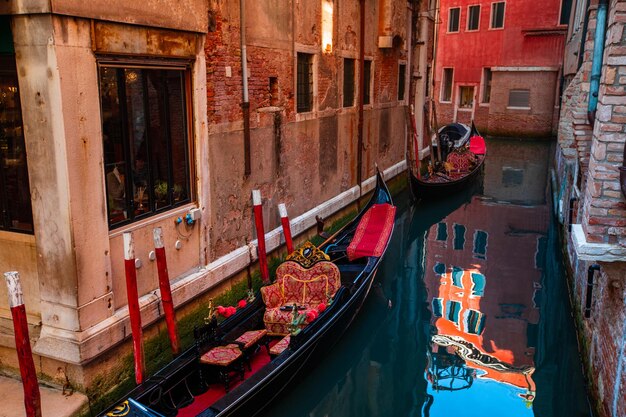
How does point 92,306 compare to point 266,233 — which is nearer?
point 92,306

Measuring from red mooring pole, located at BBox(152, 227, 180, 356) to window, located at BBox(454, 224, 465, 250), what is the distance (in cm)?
516

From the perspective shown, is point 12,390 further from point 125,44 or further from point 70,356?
point 125,44

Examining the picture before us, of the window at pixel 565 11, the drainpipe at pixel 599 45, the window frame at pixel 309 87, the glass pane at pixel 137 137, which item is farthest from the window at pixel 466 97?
the glass pane at pixel 137 137

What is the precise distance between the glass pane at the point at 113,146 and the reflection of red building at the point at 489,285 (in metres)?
3.07

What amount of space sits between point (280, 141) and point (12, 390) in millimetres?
3266

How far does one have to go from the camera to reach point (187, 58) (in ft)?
13.4

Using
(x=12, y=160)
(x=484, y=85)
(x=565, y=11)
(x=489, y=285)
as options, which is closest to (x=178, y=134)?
(x=12, y=160)

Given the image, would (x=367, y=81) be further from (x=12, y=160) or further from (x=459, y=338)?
(x=12, y=160)

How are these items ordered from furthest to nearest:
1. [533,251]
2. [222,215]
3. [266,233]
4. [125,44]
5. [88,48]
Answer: [533,251]
[266,233]
[222,215]
[125,44]
[88,48]

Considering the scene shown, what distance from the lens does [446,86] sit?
818 inches

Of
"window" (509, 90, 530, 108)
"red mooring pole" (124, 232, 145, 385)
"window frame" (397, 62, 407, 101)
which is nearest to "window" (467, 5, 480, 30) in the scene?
"window" (509, 90, 530, 108)

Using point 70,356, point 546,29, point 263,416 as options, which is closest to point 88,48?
point 70,356

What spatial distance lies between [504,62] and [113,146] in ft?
56.2

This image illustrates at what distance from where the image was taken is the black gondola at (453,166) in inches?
395
